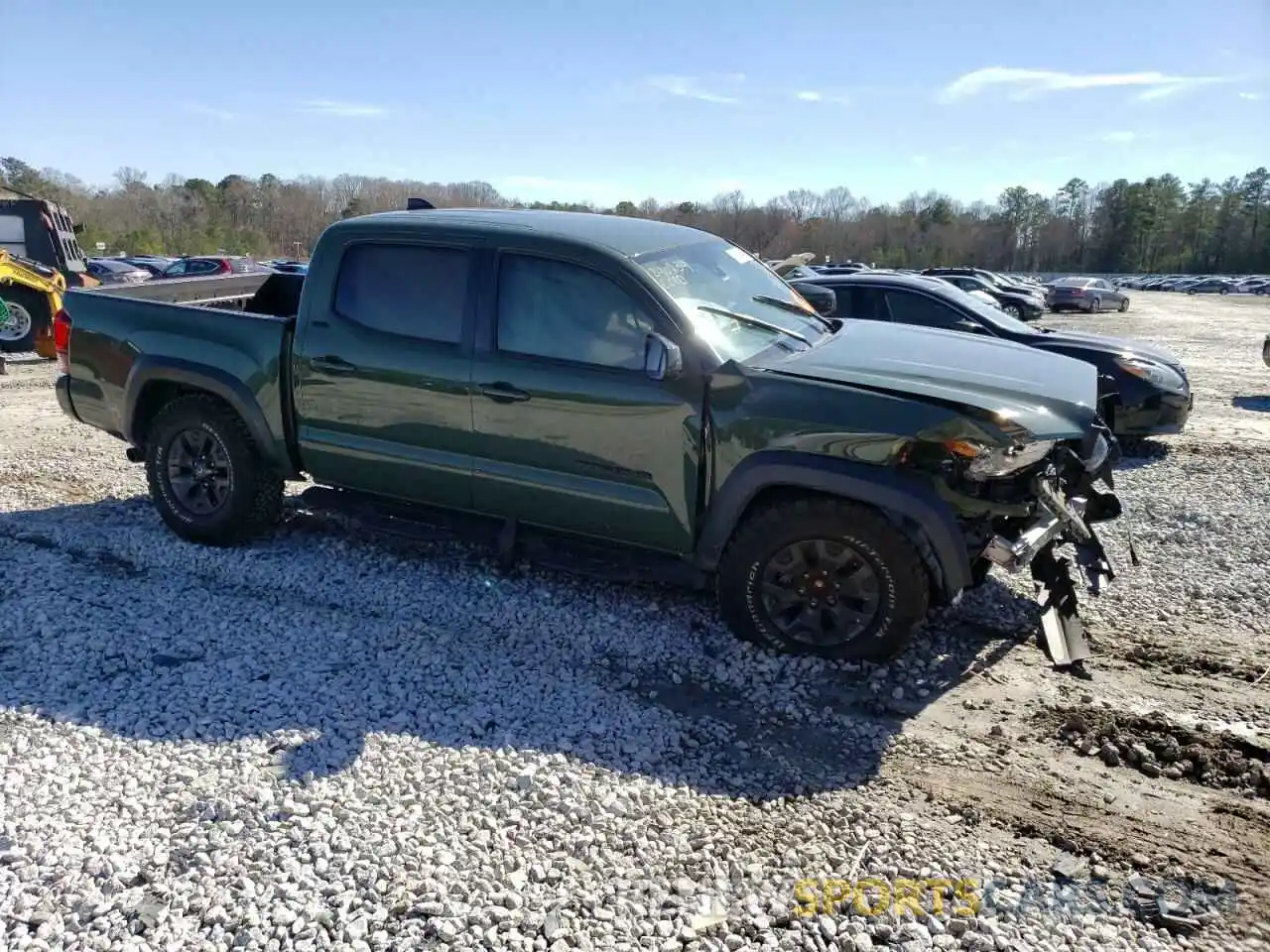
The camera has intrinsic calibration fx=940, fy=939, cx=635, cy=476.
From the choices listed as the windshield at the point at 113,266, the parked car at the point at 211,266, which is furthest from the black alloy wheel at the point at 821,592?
the windshield at the point at 113,266

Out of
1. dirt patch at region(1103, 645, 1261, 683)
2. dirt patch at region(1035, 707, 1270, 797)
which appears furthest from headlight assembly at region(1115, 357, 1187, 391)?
dirt patch at region(1035, 707, 1270, 797)

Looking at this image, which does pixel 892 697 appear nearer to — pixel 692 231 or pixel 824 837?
pixel 824 837

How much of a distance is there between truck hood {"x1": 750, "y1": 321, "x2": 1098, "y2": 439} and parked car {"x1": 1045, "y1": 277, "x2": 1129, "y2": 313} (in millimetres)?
34536

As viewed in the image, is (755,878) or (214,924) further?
(755,878)

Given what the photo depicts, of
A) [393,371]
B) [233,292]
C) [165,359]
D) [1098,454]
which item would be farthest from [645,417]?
[233,292]

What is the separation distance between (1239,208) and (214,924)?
112866 millimetres

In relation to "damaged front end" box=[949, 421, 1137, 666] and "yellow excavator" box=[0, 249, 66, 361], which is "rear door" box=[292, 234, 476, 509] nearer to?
"damaged front end" box=[949, 421, 1137, 666]

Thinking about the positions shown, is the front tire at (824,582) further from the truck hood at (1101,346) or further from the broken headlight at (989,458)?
the truck hood at (1101,346)

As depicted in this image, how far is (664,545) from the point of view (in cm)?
444

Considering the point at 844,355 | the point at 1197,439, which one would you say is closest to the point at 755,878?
the point at 844,355

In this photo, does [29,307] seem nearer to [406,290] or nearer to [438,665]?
[406,290]

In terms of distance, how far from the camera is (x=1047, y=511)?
4.18 meters

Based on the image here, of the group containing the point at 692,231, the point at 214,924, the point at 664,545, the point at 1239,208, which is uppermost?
the point at 1239,208

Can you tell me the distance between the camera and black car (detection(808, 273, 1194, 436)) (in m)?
8.34
